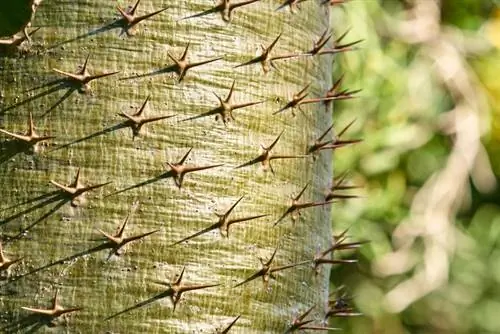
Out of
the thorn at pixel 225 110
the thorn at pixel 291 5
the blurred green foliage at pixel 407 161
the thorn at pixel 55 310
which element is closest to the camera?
the thorn at pixel 55 310

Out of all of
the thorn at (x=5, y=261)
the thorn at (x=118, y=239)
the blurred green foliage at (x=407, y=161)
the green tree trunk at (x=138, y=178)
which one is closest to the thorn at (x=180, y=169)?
the green tree trunk at (x=138, y=178)

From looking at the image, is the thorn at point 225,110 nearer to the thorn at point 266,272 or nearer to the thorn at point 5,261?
the thorn at point 266,272

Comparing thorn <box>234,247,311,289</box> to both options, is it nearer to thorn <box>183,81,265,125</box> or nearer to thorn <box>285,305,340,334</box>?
thorn <box>285,305,340,334</box>

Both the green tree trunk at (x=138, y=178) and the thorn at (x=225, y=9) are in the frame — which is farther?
the thorn at (x=225, y=9)

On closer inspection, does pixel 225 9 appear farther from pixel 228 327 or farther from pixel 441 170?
pixel 441 170

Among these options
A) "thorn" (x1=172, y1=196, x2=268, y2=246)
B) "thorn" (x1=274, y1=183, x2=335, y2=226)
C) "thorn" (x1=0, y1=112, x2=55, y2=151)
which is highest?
"thorn" (x1=0, y1=112, x2=55, y2=151)

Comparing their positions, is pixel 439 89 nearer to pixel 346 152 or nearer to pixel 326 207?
pixel 346 152

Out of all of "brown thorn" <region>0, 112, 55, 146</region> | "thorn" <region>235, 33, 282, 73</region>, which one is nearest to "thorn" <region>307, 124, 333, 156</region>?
"thorn" <region>235, 33, 282, 73</region>
